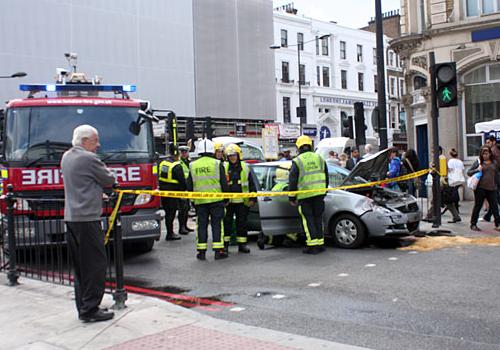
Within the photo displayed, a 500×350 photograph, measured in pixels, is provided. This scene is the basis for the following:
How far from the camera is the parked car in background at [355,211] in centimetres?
955

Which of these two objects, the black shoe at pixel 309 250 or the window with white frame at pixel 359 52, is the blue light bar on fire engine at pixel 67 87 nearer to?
the black shoe at pixel 309 250

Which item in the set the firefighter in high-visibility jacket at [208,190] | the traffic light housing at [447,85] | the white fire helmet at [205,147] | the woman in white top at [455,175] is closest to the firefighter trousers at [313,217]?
the firefighter in high-visibility jacket at [208,190]

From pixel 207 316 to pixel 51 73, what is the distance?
26305 mm

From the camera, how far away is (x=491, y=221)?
13047 mm

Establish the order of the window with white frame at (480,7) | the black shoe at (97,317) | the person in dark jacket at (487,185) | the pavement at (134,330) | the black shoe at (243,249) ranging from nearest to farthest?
the pavement at (134,330) < the black shoe at (97,317) < the black shoe at (243,249) < the person in dark jacket at (487,185) < the window with white frame at (480,7)

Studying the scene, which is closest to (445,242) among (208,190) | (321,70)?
(208,190)

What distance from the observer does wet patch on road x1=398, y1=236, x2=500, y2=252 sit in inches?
374

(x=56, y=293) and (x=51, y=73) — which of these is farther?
(x=51, y=73)

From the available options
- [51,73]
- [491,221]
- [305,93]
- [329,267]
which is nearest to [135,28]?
[51,73]

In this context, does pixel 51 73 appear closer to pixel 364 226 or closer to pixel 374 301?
pixel 364 226

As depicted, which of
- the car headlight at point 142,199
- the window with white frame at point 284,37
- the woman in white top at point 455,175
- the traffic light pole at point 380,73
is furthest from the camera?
the window with white frame at point 284,37

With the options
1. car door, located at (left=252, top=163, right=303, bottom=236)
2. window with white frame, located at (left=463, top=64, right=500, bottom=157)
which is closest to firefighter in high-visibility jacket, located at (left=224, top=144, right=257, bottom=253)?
car door, located at (left=252, top=163, right=303, bottom=236)

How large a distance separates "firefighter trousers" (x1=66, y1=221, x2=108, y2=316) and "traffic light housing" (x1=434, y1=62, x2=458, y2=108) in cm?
830

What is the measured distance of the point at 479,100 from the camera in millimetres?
18297
